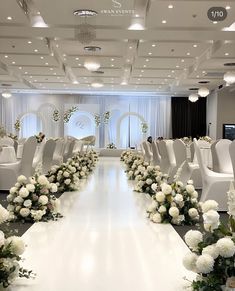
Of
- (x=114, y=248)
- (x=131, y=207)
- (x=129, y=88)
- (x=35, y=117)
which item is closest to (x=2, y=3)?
(x=131, y=207)

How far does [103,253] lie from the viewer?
142 inches

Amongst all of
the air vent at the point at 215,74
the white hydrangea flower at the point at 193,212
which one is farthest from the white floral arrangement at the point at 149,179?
the air vent at the point at 215,74

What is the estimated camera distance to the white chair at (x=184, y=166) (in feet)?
25.5

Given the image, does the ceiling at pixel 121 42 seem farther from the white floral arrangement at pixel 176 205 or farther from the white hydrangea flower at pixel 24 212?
the white hydrangea flower at pixel 24 212

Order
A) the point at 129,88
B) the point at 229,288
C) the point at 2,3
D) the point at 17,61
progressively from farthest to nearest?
the point at 129,88 < the point at 17,61 < the point at 2,3 < the point at 229,288

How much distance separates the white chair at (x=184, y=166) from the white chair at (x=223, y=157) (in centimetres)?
117

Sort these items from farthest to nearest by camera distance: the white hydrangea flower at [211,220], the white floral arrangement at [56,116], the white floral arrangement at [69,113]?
the white floral arrangement at [56,116]
the white floral arrangement at [69,113]
the white hydrangea flower at [211,220]

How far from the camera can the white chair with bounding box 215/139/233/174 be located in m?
6.32

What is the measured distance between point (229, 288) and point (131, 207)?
3787mm

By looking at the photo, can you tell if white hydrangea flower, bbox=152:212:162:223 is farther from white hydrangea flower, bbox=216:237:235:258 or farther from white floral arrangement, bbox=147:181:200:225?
white hydrangea flower, bbox=216:237:235:258

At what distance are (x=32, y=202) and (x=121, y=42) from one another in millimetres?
8646

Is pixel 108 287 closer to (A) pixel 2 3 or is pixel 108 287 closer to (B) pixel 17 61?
(A) pixel 2 3

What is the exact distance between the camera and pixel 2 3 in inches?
354

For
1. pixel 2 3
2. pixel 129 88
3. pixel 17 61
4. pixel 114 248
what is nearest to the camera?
pixel 114 248
